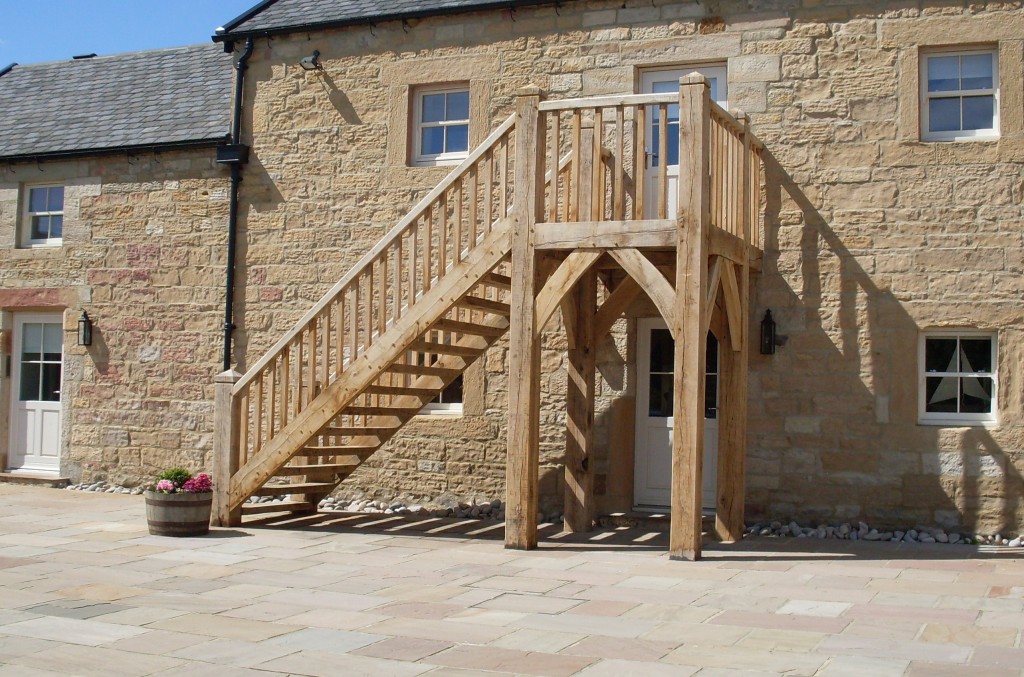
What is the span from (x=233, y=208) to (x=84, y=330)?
94.8 inches

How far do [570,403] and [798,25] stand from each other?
4.07 m

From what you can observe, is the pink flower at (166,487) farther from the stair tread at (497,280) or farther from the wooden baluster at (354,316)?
the stair tread at (497,280)

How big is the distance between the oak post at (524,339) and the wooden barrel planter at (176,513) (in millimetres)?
2675

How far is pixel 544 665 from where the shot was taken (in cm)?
527

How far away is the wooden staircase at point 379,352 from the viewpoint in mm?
9273

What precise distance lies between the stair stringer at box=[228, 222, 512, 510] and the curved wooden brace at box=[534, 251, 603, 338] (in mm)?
529

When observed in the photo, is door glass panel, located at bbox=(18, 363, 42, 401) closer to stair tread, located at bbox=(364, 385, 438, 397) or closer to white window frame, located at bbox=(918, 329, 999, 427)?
stair tread, located at bbox=(364, 385, 438, 397)

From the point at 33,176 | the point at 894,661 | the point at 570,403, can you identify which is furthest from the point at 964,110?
the point at 33,176

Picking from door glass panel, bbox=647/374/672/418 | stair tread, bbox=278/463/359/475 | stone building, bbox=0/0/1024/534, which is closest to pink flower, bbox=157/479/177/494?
stone building, bbox=0/0/1024/534

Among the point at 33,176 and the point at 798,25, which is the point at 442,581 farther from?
the point at 33,176

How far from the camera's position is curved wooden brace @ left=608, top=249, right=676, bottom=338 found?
328 inches

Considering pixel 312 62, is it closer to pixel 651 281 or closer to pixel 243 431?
pixel 243 431

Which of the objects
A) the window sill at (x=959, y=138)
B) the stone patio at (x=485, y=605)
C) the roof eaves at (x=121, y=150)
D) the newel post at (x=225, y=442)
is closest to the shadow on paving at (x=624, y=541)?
the stone patio at (x=485, y=605)

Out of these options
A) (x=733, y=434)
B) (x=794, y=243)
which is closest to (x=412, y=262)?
(x=733, y=434)
